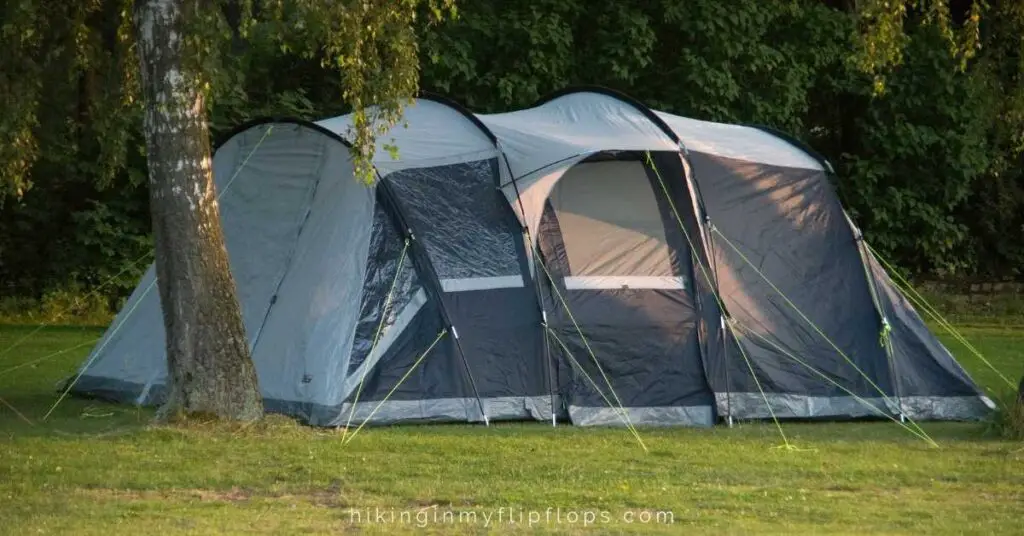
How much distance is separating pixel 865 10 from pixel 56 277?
12.7 m

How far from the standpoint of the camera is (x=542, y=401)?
1012cm

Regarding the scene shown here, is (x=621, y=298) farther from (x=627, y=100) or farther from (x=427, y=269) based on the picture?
(x=627, y=100)

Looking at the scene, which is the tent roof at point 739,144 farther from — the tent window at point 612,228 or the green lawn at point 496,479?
the green lawn at point 496,479

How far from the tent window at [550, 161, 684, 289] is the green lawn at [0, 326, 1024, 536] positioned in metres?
1.25

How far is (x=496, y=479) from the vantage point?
7.78 m

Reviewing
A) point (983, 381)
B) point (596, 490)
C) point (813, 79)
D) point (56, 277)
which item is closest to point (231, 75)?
point (56, 277)

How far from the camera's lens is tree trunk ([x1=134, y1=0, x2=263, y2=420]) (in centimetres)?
907

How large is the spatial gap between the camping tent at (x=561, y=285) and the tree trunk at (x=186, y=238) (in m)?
0.73

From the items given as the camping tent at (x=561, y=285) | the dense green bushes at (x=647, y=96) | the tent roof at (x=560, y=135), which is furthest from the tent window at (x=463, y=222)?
the dense green bushes at (x=647, y=96)

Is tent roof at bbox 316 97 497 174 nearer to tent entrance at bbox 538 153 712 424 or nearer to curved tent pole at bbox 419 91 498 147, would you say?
curved tent pole at bbox 419 91 498 147

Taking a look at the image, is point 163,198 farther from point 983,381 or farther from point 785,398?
point 983,381

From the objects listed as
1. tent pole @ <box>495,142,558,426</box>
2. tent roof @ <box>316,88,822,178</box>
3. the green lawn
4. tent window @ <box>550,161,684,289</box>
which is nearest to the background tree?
tent roof @ <box>316,88,822,178</box>

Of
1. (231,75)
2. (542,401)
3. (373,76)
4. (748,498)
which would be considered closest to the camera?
(748,498)

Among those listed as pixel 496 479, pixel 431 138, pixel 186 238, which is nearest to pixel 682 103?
pixel 431 138
